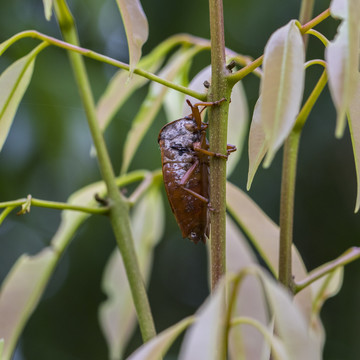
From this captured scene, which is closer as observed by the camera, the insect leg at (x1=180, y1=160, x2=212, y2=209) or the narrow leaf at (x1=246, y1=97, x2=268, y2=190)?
the narrow leaf at (x1=246, y1=97, x2=268, y2=190)

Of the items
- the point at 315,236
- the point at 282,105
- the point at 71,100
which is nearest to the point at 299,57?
the point at 282,105

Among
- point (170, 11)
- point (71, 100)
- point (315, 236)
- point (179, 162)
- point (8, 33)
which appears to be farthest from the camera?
point (315, 236)

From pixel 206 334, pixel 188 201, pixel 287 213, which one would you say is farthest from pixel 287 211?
pixel 206 334

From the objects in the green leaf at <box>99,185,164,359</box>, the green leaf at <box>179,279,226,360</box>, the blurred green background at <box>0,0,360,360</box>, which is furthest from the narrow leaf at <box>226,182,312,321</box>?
the blurred green background at <box>0,0,360,360</box>

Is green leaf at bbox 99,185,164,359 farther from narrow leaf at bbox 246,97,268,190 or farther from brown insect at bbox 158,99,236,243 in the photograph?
narrow leaf at bbox 246,97,268,190

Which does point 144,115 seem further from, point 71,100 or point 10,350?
point 71,100

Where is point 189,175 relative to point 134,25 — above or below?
below

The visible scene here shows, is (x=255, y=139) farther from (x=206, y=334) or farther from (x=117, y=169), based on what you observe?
(x=117, y=169)
